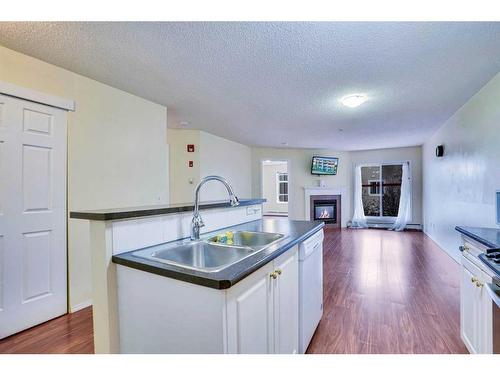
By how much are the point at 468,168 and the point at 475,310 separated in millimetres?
2360

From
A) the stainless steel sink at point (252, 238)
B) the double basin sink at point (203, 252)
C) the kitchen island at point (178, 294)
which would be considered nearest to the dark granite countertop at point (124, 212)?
the kitchen island at point (178, 294)

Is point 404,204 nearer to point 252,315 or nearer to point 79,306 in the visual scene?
point 252,315

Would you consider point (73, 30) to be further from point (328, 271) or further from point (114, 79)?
point (328, 271)

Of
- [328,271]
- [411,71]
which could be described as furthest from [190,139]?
[411,71]

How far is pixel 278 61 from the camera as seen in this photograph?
2.11 m

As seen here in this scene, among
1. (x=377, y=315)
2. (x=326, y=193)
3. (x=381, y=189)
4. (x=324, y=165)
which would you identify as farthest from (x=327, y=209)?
(x=377, y=315)

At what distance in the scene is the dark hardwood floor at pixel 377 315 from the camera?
182cm

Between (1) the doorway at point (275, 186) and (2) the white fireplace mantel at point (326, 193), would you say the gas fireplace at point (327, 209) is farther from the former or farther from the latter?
(1) the doorway at point (275, 186)

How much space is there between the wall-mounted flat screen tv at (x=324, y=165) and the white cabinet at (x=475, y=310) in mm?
5352

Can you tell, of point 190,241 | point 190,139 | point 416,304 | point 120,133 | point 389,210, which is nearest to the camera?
point 190,241

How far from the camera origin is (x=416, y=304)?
2449mm

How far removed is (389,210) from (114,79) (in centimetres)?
708

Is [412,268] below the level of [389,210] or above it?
below

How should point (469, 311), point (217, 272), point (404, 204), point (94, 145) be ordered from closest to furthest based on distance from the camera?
1. point (217, 272)
2. point (469, 311)
3. point (94, 145)
4. point (404, 204)
